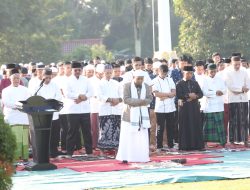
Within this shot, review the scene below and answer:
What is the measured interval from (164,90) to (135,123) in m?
2.25

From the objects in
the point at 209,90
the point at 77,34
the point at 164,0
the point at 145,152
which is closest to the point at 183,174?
the point at 145,152

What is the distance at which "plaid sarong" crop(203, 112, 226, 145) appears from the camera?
691 inches

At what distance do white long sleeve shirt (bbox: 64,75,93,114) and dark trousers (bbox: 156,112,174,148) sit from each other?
164 centimetres

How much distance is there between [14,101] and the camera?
50.5 feet

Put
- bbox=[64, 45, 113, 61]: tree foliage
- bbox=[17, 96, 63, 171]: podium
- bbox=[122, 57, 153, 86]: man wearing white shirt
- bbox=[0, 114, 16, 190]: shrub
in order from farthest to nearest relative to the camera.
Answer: bbox=[64, 45, 113, 61]: tree foliage < bbox=[122, 57, 153, 86]: man wearing white shirt < bbox=[17, 96, 63, 171]: podium < bbox=[0, 114, 16, 190]: shrub

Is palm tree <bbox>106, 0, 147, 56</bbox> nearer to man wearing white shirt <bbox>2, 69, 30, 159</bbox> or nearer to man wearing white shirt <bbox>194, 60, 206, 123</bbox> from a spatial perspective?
man wearing white shirt <bbox>194, 60, 206, 123</bbox>

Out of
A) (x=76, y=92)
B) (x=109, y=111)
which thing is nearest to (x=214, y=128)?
(x=109, y=111)

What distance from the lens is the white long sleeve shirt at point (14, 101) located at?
50.5 feet

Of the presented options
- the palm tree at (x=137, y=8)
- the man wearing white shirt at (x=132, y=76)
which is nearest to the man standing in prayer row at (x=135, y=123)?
the man wearing white shirt at (x=132, y=76)

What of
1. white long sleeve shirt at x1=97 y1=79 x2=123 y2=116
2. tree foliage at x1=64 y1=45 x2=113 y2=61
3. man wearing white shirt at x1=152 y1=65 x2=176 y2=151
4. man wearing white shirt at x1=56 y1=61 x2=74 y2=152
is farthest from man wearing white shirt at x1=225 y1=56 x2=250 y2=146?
tree foliage at x1=64 y1=45 x2=113 y2=61

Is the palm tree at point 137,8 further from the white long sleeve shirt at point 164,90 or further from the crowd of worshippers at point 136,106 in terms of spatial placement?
the white long sleeve shirt at point 164,90

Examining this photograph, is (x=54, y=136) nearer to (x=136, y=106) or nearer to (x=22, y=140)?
(x=22, y=140)

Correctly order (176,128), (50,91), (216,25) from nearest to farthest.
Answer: (50,91) → (176,128) → (216,25)

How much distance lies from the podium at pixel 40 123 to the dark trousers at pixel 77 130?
2.06 m
